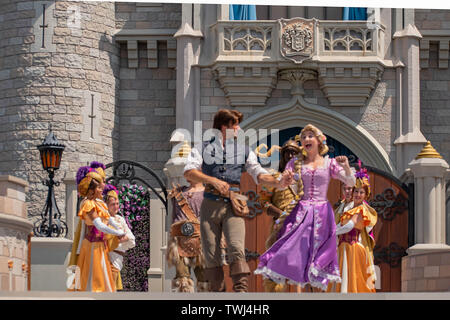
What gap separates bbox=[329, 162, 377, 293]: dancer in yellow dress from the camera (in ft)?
40.9

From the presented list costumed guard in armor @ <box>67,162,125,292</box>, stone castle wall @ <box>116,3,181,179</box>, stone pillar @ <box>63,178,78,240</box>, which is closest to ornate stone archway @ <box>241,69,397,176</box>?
stone castle wall @ <box>116,3,181,179</box>

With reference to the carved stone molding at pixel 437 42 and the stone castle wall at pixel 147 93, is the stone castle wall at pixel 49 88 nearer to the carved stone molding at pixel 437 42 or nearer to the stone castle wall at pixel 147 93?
the stone castle wall at pixel 147 93

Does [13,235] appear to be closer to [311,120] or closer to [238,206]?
[238,206]

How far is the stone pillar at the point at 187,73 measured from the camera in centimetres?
1930

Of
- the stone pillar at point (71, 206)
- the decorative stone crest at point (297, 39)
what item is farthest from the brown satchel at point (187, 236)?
the decorative stone crest at point (297, 39)

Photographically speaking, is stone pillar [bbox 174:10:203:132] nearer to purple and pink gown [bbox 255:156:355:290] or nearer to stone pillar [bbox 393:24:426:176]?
stone pillar [bbox 393:24:426:176]

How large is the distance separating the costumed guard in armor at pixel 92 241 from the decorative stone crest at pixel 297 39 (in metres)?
7.34

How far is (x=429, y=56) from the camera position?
802 inches

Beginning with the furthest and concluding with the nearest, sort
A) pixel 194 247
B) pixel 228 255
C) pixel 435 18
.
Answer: pixel 435 18 → pixel 194 247 → pixel 228 255

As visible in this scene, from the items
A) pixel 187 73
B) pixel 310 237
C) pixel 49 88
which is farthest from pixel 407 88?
pixel 310 237

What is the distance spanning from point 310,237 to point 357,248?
4.90 feet

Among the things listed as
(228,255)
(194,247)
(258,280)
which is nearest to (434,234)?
(258,280)
